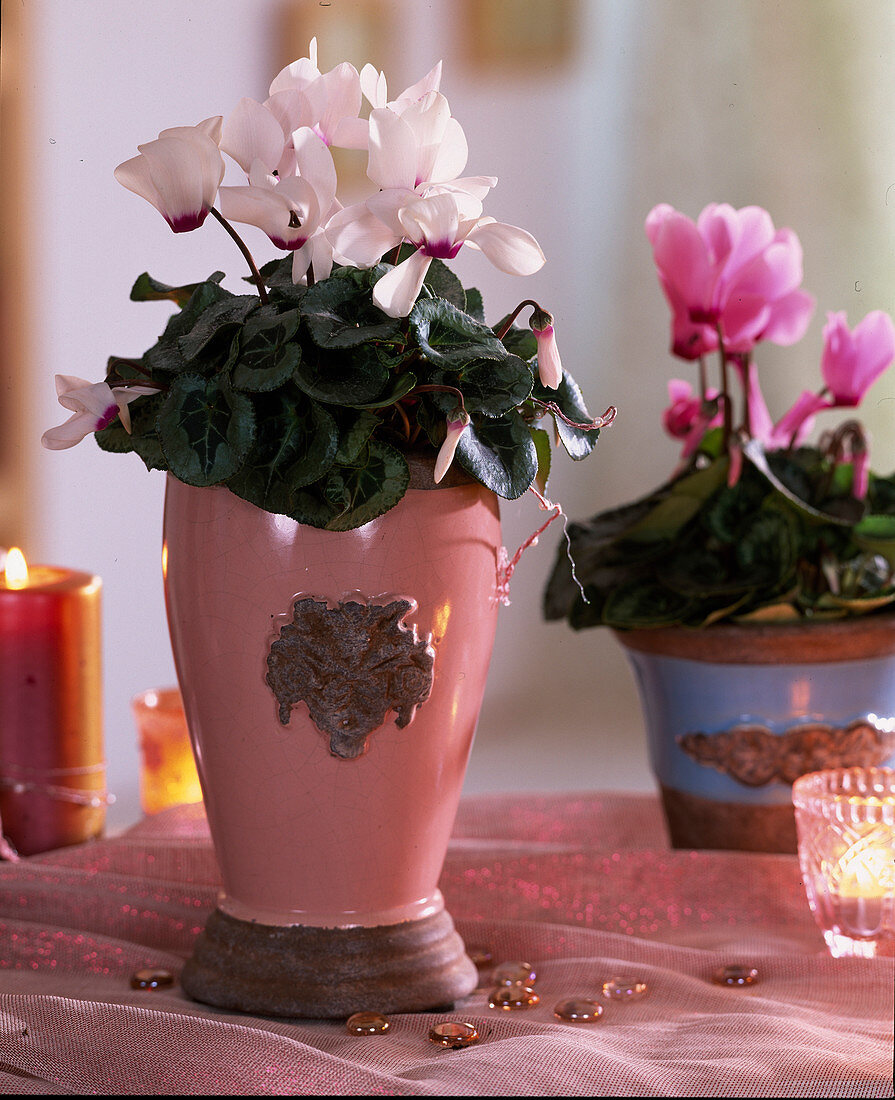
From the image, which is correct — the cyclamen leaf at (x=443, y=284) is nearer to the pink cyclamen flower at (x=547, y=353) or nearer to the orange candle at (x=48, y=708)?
the pink cyclamen flower at (x=547, y=353)

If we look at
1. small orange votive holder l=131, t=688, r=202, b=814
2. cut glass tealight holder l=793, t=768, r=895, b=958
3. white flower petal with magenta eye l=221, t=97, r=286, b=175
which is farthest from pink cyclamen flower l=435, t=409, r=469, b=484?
small orange votive holder l=131, t=688, r=202, b=814

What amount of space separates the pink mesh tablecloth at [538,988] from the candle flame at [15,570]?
0.55 ft

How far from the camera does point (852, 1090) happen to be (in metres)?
0.46

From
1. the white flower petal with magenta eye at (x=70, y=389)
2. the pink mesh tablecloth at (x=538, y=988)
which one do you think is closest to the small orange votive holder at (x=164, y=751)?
the pink mesh tablecloth at (x=538, y=988)

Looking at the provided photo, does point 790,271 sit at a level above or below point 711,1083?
above

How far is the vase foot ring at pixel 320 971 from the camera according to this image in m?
0.56

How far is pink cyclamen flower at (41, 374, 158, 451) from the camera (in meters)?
0.53

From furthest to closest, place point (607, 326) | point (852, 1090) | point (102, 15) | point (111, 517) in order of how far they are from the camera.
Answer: point (607, 326)
point (111, 517)
point (102, 15)
point (852, 1090)

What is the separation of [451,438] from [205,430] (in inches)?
3.9

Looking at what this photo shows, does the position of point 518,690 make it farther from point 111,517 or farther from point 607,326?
point 111,517

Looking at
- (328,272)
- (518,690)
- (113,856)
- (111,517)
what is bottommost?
(518,690)

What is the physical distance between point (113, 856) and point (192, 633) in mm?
244

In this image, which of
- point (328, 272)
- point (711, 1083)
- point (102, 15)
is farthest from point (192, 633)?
point (102, 15)

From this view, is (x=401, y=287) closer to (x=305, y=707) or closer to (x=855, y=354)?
(x=305, y=707)
